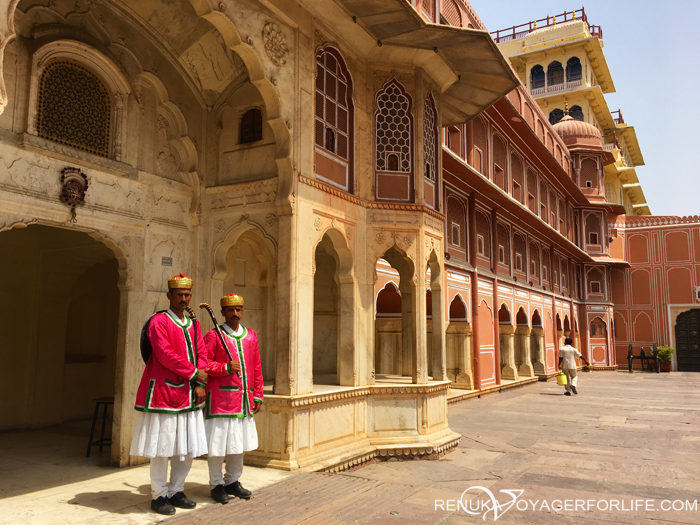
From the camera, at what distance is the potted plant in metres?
29.4

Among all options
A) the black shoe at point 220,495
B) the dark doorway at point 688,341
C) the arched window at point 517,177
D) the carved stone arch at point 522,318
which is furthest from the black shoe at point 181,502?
the dark doorway at point 688,341

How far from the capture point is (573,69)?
34.9 m

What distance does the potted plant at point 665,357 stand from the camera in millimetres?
29406

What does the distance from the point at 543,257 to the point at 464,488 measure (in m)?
19.0

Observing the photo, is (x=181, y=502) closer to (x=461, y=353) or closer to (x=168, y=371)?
(x=168, y=371)

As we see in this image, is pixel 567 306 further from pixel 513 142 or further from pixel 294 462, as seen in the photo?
pixel 294 462

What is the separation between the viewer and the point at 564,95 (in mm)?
34188

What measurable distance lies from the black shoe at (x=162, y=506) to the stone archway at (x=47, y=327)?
342cm

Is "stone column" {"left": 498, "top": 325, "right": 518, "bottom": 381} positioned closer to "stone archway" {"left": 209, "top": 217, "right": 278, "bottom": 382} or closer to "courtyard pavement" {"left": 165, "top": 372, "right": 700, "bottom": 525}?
"courtyard pavement" {"left": 165, "top": 372, "right": 700, "bottom": 525}

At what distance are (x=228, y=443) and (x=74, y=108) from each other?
3.92 metres

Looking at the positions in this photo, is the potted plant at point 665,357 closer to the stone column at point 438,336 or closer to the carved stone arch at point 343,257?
the stone column at point 438,336

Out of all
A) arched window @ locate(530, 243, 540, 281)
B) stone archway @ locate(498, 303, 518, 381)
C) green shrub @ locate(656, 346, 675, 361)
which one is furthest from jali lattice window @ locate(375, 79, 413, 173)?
green shrub @ locate(656, 346, 675, 361)

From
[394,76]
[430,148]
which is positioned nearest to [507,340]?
[430,148]

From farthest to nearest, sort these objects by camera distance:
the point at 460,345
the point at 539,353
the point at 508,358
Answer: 1. the point at 539,353
2. the point at 508,358
3. the point at 460,345
